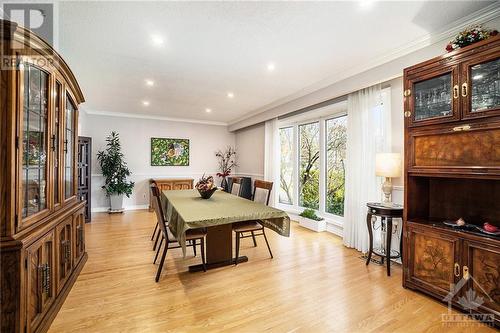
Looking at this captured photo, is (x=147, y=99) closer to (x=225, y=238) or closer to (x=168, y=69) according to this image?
(x=168, y=69)

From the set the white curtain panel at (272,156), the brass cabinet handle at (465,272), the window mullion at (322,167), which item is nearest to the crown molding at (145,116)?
the white curtain panel at (272,156)

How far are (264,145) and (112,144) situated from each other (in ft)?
13.2

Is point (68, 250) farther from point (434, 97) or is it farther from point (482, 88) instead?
point (482, 88)

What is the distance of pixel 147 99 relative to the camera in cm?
503

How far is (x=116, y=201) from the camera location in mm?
6047

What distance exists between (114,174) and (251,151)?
3.73 m

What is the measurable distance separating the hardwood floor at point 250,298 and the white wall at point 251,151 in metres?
3.51

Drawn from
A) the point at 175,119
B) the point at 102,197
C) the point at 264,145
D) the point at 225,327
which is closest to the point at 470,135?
the point at 225,327

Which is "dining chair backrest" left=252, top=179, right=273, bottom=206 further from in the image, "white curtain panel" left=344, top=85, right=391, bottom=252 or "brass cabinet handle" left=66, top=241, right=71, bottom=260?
"brass cabinet handle" left=66, top=241, right=71, bottom=260

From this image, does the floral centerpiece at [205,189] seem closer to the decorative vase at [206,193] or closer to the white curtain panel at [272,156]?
the decorative vase at [206,193]

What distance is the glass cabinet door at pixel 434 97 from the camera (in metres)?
2.11

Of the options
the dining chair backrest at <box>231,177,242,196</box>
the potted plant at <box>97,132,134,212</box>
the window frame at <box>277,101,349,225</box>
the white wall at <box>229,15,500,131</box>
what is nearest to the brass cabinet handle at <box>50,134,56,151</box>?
the dining chair backrest at <box>231,177,242,196</box>

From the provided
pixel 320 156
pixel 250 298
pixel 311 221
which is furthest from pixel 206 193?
pixel 320 156

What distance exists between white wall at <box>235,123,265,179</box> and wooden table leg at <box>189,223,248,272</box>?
11.3 ft
